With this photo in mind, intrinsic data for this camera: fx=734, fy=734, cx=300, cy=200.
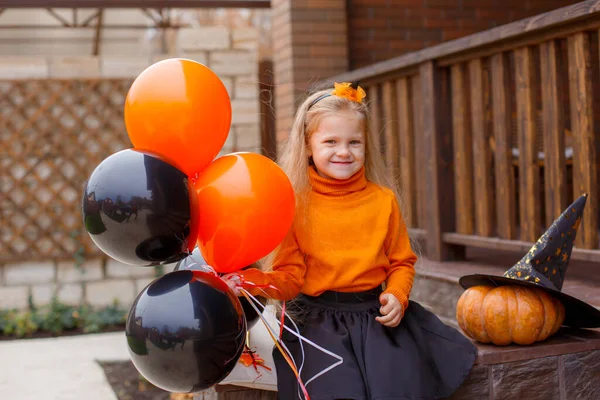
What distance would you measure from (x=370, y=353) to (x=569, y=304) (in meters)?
0.71

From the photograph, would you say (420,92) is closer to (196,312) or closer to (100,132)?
(196,312)

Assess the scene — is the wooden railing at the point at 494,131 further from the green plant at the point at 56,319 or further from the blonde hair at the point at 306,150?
the green plant at the point at 56,319

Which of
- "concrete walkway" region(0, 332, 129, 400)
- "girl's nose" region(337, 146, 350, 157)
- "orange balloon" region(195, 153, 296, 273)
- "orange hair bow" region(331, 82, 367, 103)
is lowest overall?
"concrete walkway" region(0, 332, 129, 400)

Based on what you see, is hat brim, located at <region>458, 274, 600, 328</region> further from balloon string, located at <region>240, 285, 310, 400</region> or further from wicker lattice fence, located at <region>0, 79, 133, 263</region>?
wicker lattice fence, located at <region>0, 79, 133, 263</region>

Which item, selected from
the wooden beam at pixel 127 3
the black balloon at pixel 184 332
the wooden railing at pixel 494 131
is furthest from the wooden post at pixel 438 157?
the wooden beam at pixel 127 3

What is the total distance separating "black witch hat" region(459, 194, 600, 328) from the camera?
2.27 metres

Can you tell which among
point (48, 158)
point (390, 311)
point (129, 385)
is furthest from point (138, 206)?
point (48, 158)

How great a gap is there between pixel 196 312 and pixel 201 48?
4.80m

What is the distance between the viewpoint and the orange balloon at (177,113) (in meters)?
1.83

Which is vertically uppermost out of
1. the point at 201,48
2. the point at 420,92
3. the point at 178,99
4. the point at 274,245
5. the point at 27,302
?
the point at 201,48

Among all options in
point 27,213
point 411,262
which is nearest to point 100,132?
point 27,213

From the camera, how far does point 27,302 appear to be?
6.13 metres

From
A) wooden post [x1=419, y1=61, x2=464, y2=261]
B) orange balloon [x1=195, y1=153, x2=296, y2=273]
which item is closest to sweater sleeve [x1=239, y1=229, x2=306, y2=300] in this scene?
orange balloon [x1=195, y1=153, x2=296, y2=273]

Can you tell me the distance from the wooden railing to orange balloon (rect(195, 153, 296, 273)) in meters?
1.13
